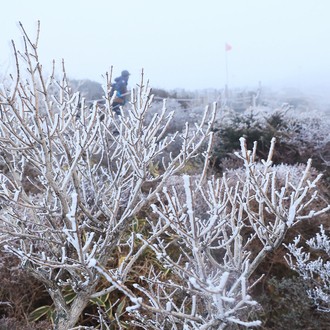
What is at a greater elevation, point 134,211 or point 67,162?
point 67,162

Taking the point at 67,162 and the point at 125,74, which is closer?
the point at 67,162

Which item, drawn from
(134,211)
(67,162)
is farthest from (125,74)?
(134,211)

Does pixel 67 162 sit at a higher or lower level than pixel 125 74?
higher

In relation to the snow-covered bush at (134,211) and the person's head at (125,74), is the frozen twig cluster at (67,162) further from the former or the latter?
the person's head at (125,74)

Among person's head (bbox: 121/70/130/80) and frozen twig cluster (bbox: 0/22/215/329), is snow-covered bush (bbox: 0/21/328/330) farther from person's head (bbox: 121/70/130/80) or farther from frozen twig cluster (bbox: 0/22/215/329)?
person's head (bbox: 121/70/130/80)

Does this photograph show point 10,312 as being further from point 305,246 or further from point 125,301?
point 305,246

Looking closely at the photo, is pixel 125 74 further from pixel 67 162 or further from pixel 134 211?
pixel 134 211

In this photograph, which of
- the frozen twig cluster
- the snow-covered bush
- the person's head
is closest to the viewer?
the snow-covered bush

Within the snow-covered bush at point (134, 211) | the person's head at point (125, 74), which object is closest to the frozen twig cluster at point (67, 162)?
the snow-covered bush at point (134, 211)

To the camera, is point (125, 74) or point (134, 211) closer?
point (134, 211)

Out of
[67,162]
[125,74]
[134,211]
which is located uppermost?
[67,162]

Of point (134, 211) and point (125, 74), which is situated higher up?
point (125, 74)

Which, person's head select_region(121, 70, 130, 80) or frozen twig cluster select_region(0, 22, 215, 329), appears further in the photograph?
person's head select_region(121, 70, 130, 80)

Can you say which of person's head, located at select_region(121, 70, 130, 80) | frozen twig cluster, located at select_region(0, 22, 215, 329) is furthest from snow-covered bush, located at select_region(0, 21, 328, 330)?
person's head, located at select_region(121, 70, 130, 80)
